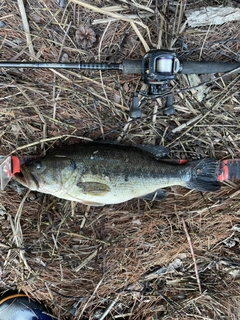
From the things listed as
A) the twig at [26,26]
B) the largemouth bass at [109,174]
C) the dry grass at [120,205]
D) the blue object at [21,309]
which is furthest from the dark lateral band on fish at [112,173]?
the blue object at [21,309]

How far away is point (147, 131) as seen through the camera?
346 centimetres

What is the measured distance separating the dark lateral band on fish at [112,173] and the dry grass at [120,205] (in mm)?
172

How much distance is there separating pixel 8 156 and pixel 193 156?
1.84 meters

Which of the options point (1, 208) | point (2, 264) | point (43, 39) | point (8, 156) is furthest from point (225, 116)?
point (2, 264)

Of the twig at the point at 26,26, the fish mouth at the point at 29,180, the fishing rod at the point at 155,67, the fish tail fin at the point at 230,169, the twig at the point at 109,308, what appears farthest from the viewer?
the twig at the point at 109,308

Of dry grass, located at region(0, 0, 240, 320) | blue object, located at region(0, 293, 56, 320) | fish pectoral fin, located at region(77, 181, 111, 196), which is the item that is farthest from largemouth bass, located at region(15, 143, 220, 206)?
blue object, located at region(0, 293, 56, 320)

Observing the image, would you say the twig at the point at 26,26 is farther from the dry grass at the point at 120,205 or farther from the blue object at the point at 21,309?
the blue object at the point at 21,309

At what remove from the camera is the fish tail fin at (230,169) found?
3.47 m

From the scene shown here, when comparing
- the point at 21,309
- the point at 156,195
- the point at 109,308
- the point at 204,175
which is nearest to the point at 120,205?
the point at 156,195

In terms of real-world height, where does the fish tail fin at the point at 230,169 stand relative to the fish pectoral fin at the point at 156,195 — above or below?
above

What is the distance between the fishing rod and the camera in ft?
9.47

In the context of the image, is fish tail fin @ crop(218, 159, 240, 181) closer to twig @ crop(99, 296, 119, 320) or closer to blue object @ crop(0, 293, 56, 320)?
twig @ crop(99, 296, 119, 320)

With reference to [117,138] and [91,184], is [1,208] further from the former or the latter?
[117,138]

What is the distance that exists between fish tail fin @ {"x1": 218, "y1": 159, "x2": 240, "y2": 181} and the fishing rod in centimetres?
78
